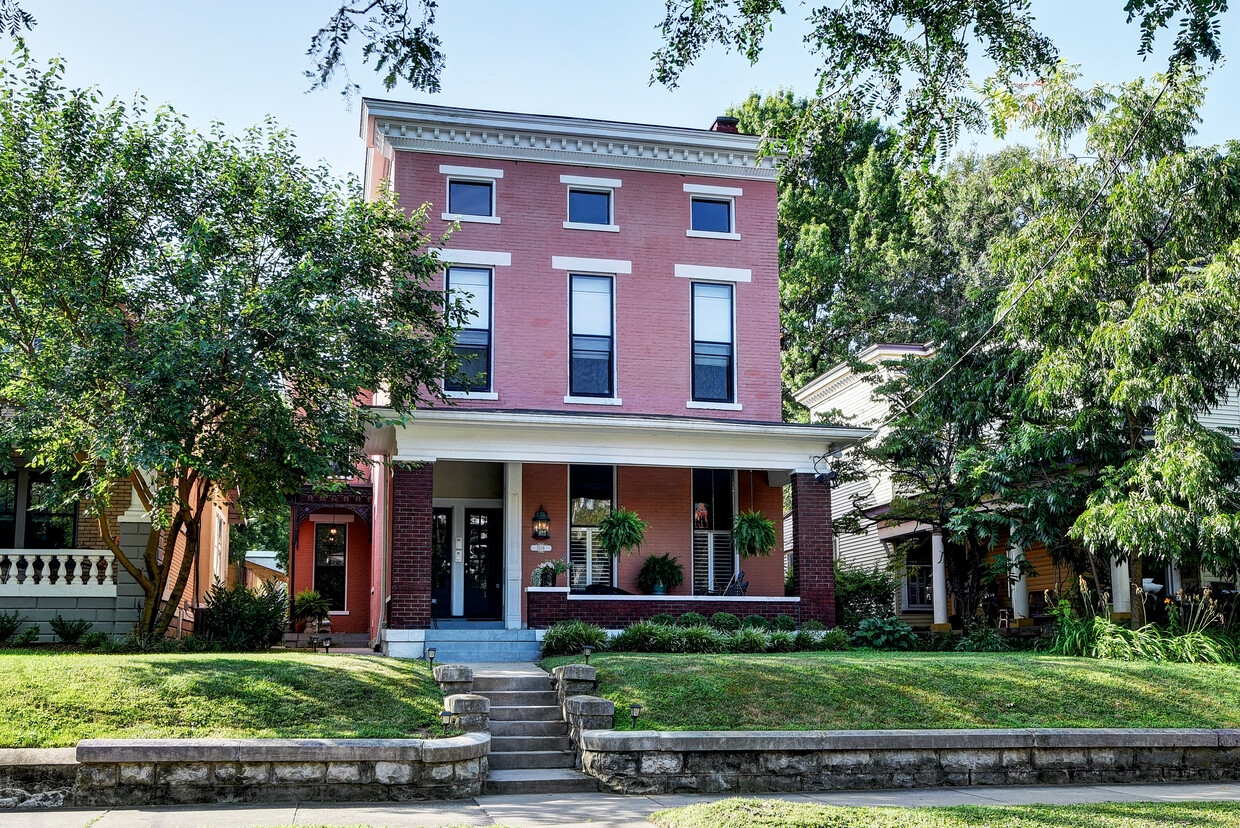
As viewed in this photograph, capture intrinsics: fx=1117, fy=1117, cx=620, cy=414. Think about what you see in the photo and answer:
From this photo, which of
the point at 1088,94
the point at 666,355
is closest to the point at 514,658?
the point at 666,355

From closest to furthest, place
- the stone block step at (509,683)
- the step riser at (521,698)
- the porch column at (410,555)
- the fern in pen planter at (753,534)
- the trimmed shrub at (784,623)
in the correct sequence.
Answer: the step riser at (521,698)
the stone block step at (509,683)
the porch column at (410,555)
the trimmed shrub at (784,623)
the fern in pen planter at (753,534)

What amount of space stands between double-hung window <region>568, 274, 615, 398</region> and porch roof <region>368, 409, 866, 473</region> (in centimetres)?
147

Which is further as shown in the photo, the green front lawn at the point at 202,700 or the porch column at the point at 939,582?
the porch column at the point at 939,582

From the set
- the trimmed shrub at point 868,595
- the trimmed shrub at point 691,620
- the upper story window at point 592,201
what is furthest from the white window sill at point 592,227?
the trimmed shrub at point 868,595

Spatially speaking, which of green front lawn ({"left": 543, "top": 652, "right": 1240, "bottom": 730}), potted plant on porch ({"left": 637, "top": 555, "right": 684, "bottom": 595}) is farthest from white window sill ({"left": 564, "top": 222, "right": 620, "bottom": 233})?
green front lawn ({"left": 543, "top": 652, "right": 1240, "bottom": 730})

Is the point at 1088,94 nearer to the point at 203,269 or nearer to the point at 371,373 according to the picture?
the point at 371,373

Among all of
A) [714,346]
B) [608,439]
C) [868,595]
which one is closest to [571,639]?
[608,439]

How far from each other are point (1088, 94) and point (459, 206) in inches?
437

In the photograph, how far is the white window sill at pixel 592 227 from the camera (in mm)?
20734

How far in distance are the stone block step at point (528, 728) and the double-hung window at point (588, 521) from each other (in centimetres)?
747

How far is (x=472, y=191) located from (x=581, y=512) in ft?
20.6

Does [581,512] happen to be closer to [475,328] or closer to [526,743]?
[475,328]

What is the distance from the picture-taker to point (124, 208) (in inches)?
595

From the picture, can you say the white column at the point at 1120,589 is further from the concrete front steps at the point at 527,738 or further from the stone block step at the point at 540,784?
the stone block step at the point at 540,784
